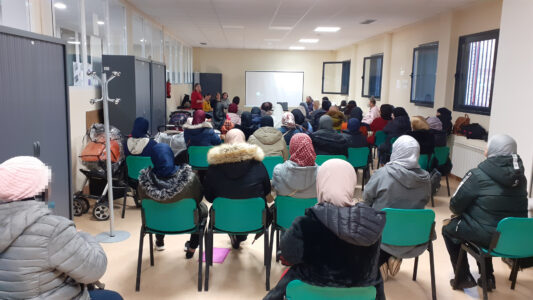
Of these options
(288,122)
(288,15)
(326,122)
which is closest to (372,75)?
(288,15)

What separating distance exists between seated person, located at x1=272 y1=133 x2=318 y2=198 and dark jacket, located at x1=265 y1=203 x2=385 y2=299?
131cm

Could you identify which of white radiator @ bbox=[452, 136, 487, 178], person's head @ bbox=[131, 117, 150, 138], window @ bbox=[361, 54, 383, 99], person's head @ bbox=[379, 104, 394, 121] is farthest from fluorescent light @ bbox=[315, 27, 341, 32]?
person's head @ bbox=[131, 117, 150, 138]

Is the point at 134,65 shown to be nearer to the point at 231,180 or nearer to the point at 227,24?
the point at 231,180

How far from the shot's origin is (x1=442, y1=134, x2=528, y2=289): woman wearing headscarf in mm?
2723

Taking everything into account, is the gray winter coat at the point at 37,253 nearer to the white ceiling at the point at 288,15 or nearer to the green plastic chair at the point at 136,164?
the green plastic chair at the point at 136,164

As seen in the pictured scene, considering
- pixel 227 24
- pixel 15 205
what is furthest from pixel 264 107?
pixel 15 205

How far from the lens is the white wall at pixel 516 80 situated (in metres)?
3.86

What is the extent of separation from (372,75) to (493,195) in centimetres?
989

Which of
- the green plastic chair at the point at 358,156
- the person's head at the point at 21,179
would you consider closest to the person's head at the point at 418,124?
the green plastic chair at the point at 358,156

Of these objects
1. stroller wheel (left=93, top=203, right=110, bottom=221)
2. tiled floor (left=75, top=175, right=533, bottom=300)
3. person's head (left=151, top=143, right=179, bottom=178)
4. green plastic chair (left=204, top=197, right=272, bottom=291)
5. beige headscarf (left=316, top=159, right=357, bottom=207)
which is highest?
beige headscarf (left=316, top=159, right=357, bottom=207)

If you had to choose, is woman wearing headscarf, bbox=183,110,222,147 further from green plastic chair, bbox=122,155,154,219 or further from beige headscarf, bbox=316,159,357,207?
beige headscarf, bbox=316,159,357,207

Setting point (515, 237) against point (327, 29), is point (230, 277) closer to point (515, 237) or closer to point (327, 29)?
point (515, 237)

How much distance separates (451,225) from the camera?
9.99 ft

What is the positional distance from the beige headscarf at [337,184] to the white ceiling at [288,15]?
5.36 metres
